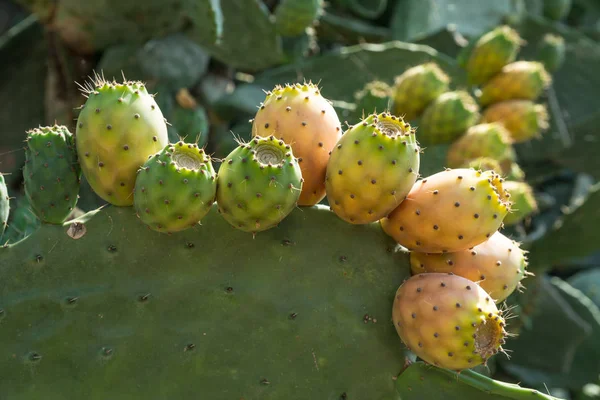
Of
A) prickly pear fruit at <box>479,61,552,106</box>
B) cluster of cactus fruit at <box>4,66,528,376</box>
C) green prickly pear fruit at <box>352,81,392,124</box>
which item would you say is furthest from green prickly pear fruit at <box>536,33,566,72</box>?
cluster of cactus fruit at <box>4,66,528,376</box>

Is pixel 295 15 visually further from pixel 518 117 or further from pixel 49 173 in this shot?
pixel 49 173

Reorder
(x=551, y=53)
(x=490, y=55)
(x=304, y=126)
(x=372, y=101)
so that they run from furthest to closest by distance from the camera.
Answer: (x=551, y=53), (x=490, y=55), (x=372, y=101), (x=304, y=126)

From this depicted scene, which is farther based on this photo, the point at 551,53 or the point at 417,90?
the point at 551,53

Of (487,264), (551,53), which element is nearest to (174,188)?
(487,264)

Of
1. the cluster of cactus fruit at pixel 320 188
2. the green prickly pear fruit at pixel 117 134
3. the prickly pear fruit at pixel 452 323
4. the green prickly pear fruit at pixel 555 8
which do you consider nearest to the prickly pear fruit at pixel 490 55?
the green prickly pear fruit at pixel 555 8

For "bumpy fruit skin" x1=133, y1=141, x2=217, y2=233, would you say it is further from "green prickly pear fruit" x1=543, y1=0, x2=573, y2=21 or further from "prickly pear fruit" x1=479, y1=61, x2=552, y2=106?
"green prickly pear fruit" x1=543, y1=0, x2=573, y2=21
